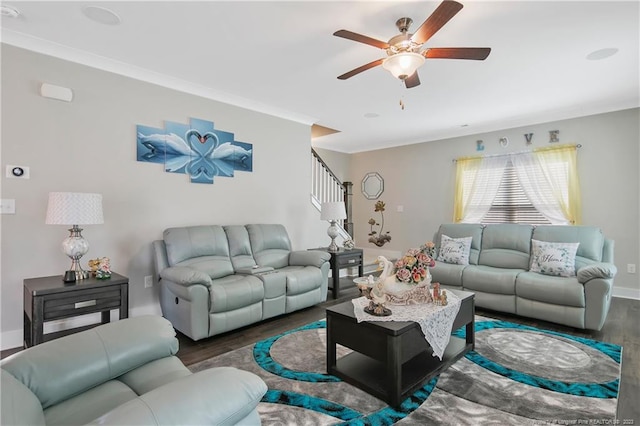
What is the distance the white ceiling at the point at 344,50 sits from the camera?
238 centimetres

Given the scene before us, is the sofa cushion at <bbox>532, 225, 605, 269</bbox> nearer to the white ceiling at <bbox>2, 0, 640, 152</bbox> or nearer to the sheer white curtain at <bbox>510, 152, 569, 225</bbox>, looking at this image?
the sheer white curtain at <bbox>510, 152, 569, 225</bbox>

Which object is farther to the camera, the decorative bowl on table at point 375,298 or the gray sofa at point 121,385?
the decorative bowl on table at point 375,298

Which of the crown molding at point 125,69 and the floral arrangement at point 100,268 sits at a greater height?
the crown molding at point 125,69

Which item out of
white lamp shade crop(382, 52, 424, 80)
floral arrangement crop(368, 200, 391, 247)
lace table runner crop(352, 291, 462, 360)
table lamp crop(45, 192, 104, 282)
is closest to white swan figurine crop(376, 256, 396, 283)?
lace table runner crop(352, 291, 462, 360)

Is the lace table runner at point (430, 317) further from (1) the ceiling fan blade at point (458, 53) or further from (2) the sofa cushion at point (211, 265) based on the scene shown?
(1) the ceiling fan blade at point (458, 53)

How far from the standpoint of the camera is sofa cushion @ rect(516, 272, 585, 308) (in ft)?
10.5

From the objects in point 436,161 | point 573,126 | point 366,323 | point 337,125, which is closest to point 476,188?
point 436,161

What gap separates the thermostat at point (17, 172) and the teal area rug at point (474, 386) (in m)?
2.21

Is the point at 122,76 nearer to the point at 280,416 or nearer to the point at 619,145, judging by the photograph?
the point at 280,416

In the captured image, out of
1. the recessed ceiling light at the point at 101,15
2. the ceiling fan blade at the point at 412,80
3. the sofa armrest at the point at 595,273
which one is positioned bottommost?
the sofa armrest at the point at 595,273

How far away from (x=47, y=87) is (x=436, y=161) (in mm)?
5773

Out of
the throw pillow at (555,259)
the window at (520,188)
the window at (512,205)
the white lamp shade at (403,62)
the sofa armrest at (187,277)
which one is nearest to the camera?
the white lamp shade at (403,62)

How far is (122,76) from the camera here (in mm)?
3355

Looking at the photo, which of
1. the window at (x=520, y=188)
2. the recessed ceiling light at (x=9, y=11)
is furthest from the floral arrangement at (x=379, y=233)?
the recessed ceiling light at (x=9, y=11)
